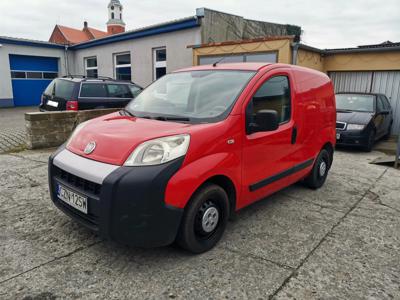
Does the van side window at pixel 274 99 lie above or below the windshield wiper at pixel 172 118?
above

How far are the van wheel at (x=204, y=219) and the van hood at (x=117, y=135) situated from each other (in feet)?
1.98

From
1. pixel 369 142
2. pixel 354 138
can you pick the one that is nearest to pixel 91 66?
pixel 354 138

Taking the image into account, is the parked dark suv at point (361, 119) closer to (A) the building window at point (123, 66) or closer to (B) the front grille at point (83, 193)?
(B) the front grille at point (83, 193)

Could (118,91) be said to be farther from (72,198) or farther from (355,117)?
(72,198)

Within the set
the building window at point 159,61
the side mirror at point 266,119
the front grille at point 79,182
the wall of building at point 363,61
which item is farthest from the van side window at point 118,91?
the wall of building at point 363,61

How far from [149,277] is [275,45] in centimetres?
895

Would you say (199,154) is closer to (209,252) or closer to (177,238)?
(177,238)

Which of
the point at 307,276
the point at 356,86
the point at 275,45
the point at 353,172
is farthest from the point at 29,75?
the point at 307,276

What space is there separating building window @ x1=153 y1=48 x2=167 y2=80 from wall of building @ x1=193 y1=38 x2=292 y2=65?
2.47 meters

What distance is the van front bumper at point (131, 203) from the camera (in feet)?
7.65

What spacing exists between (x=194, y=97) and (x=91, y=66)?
1732cm

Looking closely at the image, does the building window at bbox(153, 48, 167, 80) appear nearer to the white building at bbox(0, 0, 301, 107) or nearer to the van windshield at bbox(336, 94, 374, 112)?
the white building at bbox(0, 0, 301, 107)

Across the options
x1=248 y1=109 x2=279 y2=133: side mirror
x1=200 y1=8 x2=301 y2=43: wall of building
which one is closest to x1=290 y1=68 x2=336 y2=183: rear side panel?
x1=248 y1=109 x2=279 y2=133: side mirror

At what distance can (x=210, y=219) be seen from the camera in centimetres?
287
